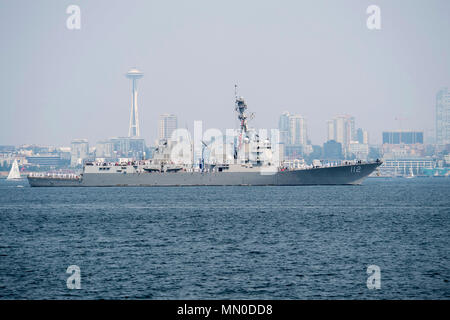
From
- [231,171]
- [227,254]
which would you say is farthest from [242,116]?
Answer: [227,254]

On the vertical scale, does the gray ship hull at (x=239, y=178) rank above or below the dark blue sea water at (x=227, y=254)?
above

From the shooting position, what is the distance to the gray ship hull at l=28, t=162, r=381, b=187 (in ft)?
324

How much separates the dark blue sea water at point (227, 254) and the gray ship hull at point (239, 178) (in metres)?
46.2

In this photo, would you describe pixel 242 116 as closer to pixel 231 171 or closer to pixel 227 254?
pixel 231 171

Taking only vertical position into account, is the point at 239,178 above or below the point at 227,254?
above

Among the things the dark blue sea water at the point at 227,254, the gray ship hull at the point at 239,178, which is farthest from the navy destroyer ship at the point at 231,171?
the dark blue sea water at the point at 227,254

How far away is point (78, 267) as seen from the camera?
85.4ft

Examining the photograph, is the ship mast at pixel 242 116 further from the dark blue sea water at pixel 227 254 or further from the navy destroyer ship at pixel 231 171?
the dark blue sea water at pixel 227 254

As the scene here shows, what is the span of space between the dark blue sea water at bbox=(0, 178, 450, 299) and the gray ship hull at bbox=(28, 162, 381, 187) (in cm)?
4620

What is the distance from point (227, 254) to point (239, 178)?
70.5 metres

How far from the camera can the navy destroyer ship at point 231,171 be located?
99.1m

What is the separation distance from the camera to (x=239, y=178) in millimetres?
99625

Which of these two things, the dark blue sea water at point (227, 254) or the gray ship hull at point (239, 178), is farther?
the gray ship hull at point (239, 178)
